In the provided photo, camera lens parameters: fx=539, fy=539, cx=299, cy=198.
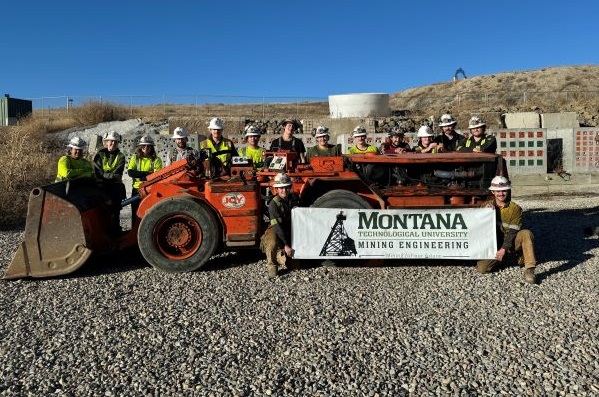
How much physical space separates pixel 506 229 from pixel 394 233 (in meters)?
1.33

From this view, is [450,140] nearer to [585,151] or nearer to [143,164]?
[143,164]

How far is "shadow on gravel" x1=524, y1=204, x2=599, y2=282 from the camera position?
7012 mm

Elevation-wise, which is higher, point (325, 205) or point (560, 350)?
point (325, 205)

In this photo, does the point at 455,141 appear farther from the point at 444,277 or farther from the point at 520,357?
the point at 520,357

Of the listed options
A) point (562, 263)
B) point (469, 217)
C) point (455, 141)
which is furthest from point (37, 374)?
point (455, 141)

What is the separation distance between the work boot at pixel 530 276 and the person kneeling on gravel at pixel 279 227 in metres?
2.71

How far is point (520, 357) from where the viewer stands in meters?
4.07

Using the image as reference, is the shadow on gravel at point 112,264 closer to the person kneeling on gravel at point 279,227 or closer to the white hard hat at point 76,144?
the white hard hat at point 76,144

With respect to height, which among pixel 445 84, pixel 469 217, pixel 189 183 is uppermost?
pixel 445 84

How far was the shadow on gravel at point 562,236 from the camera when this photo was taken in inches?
276

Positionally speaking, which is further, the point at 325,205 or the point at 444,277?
the point at 325,205

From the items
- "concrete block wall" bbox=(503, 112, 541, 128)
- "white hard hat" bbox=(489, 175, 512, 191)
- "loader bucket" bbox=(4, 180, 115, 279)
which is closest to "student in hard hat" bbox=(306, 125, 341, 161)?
Answer: "white hard hat" bbox=(489, 175, 512, 191)

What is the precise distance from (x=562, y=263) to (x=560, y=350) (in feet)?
9.69

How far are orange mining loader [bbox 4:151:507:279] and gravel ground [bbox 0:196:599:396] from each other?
345mm
